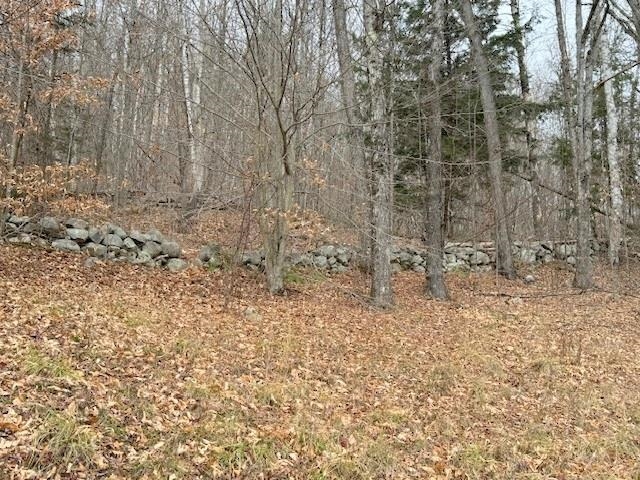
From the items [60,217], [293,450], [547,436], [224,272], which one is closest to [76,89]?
[60,217]

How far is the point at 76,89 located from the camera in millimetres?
7586

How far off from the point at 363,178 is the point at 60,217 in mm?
5426

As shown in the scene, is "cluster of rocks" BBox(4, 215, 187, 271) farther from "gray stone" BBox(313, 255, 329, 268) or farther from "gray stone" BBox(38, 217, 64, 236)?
"gray stone" BBox(313, 255, 329, 268)

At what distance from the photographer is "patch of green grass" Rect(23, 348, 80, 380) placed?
3961 millimetres

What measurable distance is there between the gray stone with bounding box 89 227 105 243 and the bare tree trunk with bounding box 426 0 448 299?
579 centimetres

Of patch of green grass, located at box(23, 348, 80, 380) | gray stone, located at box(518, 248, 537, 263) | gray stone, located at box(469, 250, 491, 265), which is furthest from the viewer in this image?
gray stone, located at box(518, 248, 537, 263)

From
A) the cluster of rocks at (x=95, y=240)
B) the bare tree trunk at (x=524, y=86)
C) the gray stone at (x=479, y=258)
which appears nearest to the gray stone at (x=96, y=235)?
the cluster of rocks at (x=95, y=240)

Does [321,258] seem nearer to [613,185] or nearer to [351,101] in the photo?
[351,101]

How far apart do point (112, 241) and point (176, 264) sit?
1.15 meters

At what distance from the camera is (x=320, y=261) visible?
1109 centimetres

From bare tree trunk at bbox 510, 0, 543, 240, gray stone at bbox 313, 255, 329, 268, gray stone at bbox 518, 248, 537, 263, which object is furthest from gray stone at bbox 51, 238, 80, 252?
gray stone at bbox 518, 248, 537, 263

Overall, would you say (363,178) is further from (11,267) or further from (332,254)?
(11,267)

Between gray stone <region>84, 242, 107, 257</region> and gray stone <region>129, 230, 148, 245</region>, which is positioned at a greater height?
gray stone <region>129, 230, 148, 245</region>

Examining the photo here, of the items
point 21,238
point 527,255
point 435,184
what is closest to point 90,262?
point 21,238
